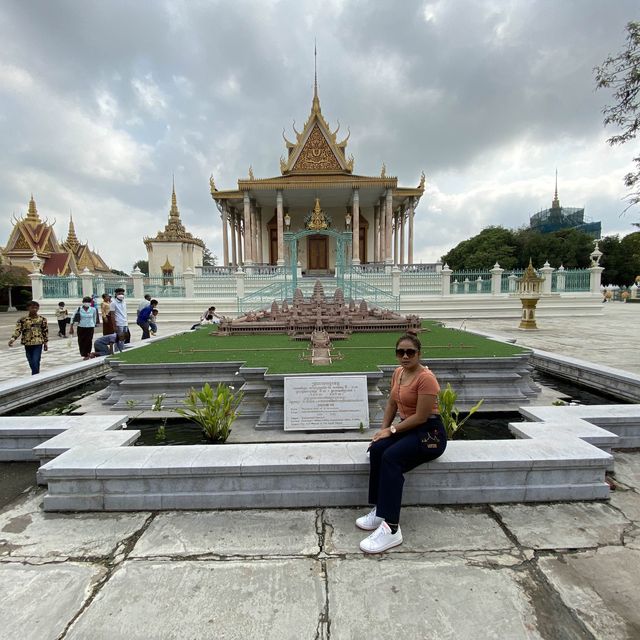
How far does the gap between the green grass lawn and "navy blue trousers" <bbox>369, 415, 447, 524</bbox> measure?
2.09 meters

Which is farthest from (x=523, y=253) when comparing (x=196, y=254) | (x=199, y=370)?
(x=199, y=370)

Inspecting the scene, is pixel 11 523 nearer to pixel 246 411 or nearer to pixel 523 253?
pixel 246 411

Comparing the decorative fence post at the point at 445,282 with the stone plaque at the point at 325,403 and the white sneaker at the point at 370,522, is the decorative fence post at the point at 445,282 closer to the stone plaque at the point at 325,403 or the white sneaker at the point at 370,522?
the stone plaque at the point at 325,403

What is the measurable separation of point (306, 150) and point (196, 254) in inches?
706

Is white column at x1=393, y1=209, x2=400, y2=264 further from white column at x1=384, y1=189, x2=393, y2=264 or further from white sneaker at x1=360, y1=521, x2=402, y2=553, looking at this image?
white sneaker at x1=360, y1=521, x2=402, y2=553

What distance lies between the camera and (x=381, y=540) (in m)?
2.27

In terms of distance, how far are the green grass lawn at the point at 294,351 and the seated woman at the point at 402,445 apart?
81.8 inches

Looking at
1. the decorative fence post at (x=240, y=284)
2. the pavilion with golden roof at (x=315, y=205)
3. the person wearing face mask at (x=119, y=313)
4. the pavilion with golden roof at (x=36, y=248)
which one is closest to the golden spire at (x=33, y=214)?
the pavilion with golden roof at (x=36, y=248)

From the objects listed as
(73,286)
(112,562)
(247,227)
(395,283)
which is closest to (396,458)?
(112,562)

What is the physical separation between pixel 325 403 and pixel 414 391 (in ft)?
5.65

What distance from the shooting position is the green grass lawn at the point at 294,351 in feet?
17.3

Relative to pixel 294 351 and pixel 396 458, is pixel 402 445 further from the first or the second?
pixel 294 351

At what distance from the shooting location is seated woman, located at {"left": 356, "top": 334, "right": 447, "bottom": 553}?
2.33m

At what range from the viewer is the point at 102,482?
270 cm
